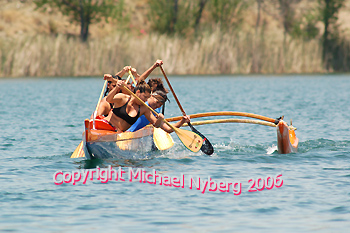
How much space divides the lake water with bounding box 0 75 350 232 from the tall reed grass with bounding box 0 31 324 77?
14.3m

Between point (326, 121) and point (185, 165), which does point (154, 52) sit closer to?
point (326, 121)

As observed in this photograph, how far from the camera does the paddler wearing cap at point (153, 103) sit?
10.5m

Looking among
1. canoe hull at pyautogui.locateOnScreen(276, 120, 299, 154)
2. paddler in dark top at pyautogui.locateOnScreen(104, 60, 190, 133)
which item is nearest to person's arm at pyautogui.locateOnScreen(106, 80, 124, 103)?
paddler in dark top at pyautogui.locateOnScreen(104, 60, 190, 133)

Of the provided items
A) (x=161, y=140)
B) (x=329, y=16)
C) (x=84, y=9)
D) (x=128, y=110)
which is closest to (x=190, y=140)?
(x=161, y=140)

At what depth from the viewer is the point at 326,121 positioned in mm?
17094

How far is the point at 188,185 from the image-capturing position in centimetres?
866

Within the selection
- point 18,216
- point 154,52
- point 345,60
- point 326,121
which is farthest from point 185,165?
point 345,60

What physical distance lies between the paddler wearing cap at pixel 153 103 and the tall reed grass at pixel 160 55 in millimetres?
22462

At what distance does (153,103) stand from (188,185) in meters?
2.41

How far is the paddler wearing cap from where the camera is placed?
10492 millimetres

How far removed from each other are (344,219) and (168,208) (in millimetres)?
2115

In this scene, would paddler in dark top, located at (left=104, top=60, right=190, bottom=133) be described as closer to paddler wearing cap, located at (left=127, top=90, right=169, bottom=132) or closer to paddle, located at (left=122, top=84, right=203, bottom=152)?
paddler wearing cap, located at (left=127, top=90, right=169, bottom=132)

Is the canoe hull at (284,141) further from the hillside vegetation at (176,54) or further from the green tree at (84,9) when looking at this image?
the green tree at (84,9)

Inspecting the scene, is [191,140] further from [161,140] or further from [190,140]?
[161,140]
